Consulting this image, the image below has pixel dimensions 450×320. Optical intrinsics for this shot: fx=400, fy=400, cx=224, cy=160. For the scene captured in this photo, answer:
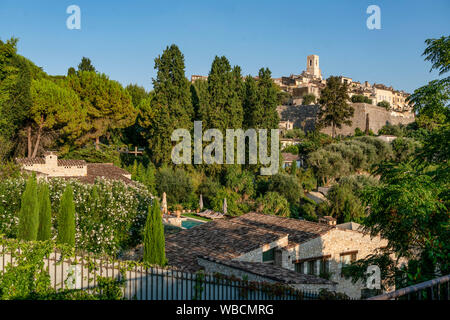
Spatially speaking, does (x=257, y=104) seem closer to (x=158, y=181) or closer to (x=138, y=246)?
(x=158, y=181)

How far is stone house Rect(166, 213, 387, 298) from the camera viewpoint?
12.7 meters

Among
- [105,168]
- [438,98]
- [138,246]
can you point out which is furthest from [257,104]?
[438,98]

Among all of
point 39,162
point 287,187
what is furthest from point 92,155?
point 287,187

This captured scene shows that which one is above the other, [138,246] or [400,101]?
[400,101]

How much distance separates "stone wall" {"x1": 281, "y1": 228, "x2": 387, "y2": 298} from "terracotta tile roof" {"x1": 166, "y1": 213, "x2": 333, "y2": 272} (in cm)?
27

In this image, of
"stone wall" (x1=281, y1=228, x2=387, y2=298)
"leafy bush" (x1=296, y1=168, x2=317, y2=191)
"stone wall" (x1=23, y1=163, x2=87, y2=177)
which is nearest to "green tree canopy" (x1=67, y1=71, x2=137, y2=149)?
"stone wall" (x1=23, y1=163, x2=87, y2=177)

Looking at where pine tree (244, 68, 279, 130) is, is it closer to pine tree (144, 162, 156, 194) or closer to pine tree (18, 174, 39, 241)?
pine tree (144, 162, 156, 194)

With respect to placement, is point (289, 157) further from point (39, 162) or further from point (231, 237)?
point (231, 237)

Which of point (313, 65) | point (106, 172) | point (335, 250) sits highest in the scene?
point (313, 65)

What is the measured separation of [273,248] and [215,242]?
212 centimetres

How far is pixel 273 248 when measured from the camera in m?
14.0

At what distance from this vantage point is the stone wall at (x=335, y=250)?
14172 mm

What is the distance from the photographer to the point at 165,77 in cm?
3180
